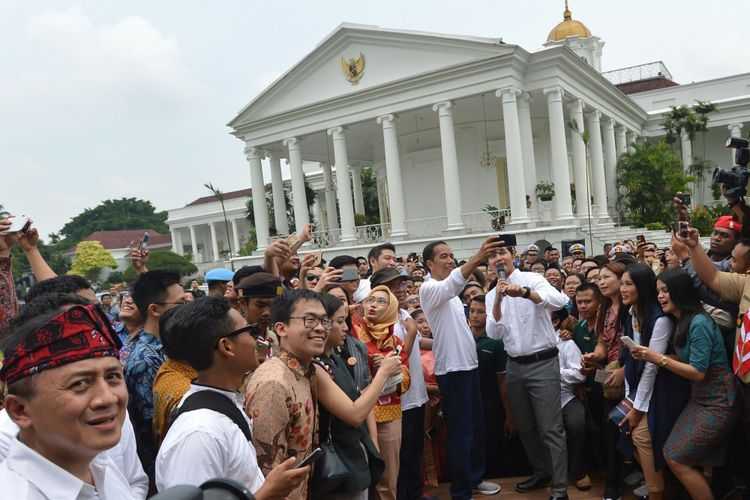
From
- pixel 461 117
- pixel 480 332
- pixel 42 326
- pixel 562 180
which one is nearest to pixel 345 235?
pixel 461 117

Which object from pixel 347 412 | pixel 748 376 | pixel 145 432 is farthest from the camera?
pixel 748 376

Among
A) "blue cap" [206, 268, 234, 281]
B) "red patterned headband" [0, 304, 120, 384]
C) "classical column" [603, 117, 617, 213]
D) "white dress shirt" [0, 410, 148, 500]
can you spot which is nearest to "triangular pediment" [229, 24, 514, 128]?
"classical column" [603, 117, 617, 213]

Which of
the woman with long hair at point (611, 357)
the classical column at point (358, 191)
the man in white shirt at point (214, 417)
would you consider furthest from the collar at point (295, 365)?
the classical column at point (358, 191)

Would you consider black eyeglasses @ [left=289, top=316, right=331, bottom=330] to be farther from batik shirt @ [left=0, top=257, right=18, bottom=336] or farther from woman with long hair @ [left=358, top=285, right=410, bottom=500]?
batik shirt @ [left=0, top=257, right=18, bottom=336]

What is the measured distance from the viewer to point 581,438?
4727 millimetres

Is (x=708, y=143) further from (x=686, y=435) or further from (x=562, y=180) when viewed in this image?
(x=686, y=435)

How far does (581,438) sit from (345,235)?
1932 cm

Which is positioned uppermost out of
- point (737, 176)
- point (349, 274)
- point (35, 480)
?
point (737, 176)

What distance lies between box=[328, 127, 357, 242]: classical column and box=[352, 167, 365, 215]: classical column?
5.18 meters

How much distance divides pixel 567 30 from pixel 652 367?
138 ft

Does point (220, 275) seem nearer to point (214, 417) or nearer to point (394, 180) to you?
point (214, 417)

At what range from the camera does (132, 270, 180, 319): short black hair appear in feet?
10.8

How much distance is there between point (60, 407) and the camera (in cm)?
138

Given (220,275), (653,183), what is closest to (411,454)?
(220,275)
